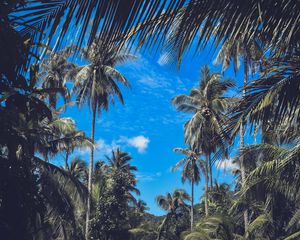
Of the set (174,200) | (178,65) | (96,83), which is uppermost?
(174,200)

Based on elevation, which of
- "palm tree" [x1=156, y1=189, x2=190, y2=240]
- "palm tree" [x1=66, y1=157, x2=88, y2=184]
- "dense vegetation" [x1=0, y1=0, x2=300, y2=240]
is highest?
"palm tree" [x1=156, y1=189, x2=190, y2=240]

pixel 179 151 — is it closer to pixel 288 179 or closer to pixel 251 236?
pixel 251 236

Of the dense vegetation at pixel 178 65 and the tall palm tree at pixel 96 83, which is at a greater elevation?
the tall palm tree at pixel 96 83

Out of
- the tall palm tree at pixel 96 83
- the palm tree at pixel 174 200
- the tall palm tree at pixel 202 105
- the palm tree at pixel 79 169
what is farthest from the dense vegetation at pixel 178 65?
the palm tree at pixel 174 200

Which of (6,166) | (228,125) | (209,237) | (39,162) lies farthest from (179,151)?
(228,125)

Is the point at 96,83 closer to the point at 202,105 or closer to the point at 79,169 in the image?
the point at 202,105

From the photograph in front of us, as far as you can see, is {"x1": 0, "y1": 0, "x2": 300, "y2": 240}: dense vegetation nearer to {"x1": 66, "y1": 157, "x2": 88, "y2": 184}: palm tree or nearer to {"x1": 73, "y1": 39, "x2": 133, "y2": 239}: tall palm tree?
{"x1": 73, "y1": 39, "x2": 133, "y2": 239}: tall palm tree

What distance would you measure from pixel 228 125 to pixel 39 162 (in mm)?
11816

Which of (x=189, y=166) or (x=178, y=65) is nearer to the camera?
(x=178, y=65)

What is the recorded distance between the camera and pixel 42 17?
7.18 ft

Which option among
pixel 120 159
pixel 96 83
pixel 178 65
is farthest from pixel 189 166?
pixel 178 65

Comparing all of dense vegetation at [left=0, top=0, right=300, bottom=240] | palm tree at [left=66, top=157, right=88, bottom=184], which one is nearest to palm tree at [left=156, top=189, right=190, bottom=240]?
palm tree at [left=66, top=157, right=88, bottom=184]

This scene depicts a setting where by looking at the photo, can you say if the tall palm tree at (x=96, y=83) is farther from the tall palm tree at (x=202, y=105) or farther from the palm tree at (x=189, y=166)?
the palm tree at (x=189, y=166)

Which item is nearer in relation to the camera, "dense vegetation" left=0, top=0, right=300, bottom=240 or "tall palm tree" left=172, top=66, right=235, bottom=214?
"dense vegetation" left=0, top=0, right=300, bottom=240
